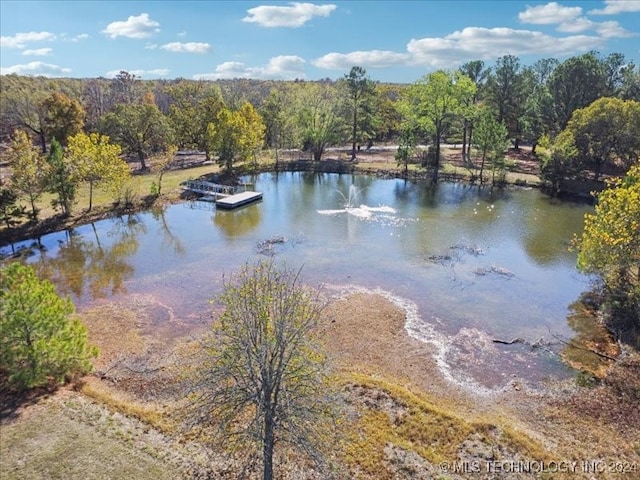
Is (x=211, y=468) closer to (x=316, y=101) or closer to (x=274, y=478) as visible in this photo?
(x=274, y=478)

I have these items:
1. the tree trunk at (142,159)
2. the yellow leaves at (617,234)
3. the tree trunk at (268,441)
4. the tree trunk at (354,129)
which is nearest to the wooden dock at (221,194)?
the tree trunk at (142,159)

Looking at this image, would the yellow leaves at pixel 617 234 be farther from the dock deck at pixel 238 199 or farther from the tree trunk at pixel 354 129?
the tree trunk at pixel 354 129

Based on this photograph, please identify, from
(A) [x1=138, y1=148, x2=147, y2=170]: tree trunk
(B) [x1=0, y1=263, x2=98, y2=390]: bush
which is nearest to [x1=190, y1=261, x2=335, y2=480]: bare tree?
(B) [x1=0, y1=263, x2=98, y2=390]: bush

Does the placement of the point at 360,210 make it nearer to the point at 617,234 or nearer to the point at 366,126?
the point at 617,234

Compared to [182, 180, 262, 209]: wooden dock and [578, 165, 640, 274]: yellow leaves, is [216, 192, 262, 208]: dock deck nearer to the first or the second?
[182, 180, 262, 209]: wooden dock

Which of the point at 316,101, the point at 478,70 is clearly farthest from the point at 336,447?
the point at 478,70

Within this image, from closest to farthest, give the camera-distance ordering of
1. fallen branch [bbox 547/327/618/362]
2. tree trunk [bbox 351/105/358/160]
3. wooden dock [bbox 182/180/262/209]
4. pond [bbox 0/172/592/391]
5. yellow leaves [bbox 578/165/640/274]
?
fallen branch [bbox 547/327/618/362]
yellow leaves [bbox 578/165/640/274]
pond [bbox 0/172/592/391]
wooden dock [bbox 182/180/262/209]
tree trunk [bbox 351/105/358/160]
